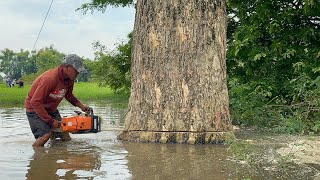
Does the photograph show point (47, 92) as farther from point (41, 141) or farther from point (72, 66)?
point (41, 141)

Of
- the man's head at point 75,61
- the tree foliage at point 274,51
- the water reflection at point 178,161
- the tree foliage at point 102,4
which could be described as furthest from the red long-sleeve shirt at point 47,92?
the tree foliage at point 102,4

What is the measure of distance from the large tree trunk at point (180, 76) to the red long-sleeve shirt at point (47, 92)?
1.04 metres

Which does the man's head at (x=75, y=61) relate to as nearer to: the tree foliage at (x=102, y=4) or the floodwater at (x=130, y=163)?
the floodwater at (x=130, y=163)

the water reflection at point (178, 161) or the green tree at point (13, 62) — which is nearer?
the water reflection at point (178, 161)

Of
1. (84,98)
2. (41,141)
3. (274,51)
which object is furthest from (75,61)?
(84,98)

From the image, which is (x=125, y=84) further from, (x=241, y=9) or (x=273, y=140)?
(x=273, y=140)

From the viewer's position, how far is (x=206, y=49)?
22.4 feet

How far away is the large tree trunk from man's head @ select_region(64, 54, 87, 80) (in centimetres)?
83

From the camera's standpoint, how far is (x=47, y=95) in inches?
261

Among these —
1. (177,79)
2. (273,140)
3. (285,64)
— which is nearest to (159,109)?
(177,79)

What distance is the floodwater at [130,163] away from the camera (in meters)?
4.49

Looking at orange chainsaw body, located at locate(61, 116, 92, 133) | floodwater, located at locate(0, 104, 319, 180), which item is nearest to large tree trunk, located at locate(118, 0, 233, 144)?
floodwater, located at locate(0, 104, 319, 180)

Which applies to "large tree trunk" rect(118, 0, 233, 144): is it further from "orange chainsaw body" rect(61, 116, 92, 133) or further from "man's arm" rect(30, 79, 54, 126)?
"man's arm" rect(30, 79, 54, 126)

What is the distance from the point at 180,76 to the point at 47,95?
1.82m
